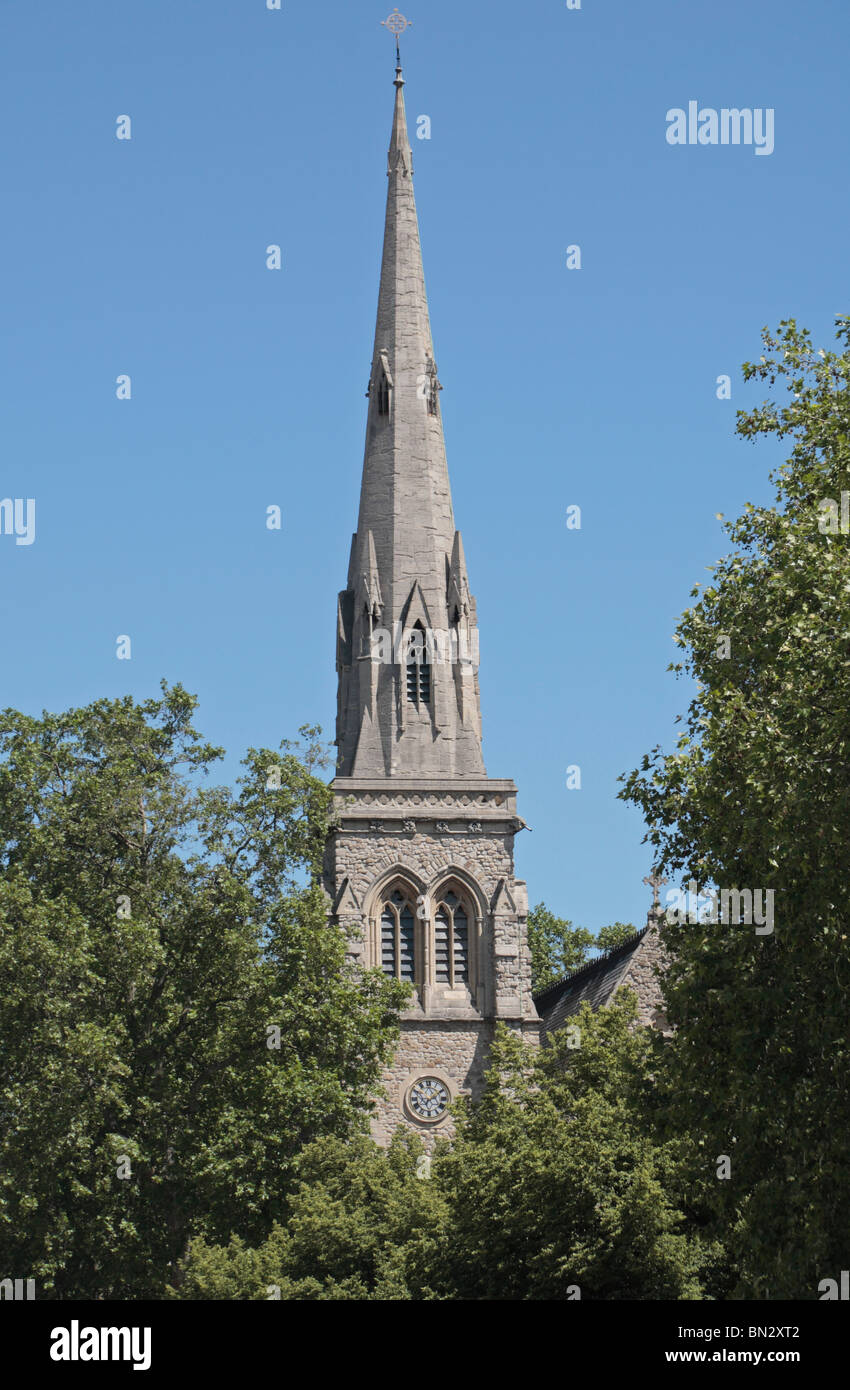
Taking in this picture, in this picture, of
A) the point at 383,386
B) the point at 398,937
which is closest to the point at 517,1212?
the point at 398,937

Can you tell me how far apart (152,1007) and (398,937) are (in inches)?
493

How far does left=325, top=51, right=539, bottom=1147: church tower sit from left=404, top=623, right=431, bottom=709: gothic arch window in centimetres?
4

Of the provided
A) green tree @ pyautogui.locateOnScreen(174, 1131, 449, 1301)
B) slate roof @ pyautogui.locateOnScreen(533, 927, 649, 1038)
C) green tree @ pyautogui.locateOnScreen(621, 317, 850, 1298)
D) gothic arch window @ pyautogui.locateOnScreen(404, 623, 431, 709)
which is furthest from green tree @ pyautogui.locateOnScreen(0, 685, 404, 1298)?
green tree @ pyautogui.locateOnScreen(621, 317, 850, 1298)

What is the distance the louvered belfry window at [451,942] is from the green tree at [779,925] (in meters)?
28.4

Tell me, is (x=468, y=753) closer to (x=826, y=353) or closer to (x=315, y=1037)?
(x=315, y=1037)

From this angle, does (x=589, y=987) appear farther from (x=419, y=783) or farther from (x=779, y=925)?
(x=779, y=925)

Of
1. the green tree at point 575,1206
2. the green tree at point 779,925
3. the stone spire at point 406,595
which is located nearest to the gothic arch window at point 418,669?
the stone spire at point 406,595

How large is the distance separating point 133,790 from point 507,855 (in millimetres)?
14077

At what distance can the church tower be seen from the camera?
54.3m

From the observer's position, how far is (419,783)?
185 feet

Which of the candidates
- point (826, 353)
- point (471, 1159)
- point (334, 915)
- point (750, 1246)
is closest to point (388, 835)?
point (334, 915)

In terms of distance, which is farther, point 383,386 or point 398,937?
point 383,386

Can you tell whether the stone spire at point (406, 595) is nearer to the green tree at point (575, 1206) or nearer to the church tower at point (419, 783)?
the church tower at point (419, 783)
